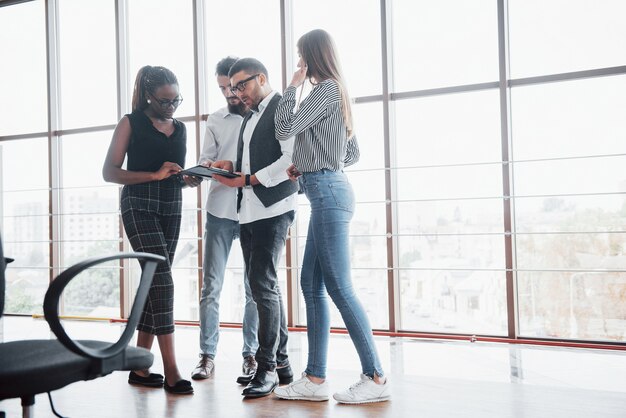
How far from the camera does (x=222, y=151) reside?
2.37m

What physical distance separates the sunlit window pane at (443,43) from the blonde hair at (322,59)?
5.42 ft

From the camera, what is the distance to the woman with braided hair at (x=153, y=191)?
1.97 meters

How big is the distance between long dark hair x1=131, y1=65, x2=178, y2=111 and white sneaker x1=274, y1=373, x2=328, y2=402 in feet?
3.88

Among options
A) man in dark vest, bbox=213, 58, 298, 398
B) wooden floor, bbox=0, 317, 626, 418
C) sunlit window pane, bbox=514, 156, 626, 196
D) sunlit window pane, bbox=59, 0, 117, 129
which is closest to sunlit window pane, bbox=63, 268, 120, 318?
sunlit window pane, bbox=59, 0, 117, 129

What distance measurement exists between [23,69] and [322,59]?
3.73 meters

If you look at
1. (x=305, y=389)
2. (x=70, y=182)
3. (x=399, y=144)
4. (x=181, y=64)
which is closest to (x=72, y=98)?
(x=70, y=182)

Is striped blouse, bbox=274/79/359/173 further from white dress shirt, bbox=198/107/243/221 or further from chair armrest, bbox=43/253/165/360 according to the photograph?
chair armrest, bbox=43/253/165/360

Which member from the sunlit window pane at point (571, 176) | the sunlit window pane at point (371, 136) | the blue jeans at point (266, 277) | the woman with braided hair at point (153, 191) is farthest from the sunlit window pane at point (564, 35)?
the woman with braided hair at point (153, 191)

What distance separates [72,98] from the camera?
4.30 meters

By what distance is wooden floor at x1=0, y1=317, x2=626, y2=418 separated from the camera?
1.73m

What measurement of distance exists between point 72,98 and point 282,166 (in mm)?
3088

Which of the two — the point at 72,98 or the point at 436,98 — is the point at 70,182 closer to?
the point at 72,98

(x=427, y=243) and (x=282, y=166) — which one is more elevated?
(x=282, y=166)

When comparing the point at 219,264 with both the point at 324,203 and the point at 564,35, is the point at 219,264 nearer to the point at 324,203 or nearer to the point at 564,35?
the point at 324,203
